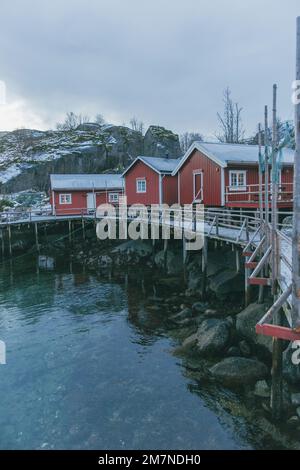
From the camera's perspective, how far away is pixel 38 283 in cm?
1969

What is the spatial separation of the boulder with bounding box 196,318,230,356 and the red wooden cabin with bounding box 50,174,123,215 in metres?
24.1

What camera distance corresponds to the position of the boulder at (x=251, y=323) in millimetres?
9698

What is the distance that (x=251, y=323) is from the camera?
33.7 ft

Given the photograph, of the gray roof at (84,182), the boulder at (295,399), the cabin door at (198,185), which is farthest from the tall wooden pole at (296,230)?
the gray roof at (84,182)

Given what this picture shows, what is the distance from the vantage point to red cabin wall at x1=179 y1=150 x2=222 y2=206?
782 inches

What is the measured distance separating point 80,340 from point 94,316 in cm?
228

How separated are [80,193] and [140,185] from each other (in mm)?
9798

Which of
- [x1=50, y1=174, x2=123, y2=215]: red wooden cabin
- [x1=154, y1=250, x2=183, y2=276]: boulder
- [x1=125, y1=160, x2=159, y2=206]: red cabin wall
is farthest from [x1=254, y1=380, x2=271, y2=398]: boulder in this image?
[x1=50, y1=174, x2=123, y2=215]: red wooden cabin

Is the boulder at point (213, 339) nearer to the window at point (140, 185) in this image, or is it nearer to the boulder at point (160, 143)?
the window at point (140, 185)

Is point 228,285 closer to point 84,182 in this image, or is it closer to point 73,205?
point 73,205

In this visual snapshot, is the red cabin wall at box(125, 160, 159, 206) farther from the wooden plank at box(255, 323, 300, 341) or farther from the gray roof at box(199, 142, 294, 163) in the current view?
the wooden plank at box(255, 323, 300, 341)

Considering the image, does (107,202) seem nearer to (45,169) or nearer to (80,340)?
(45,169)
